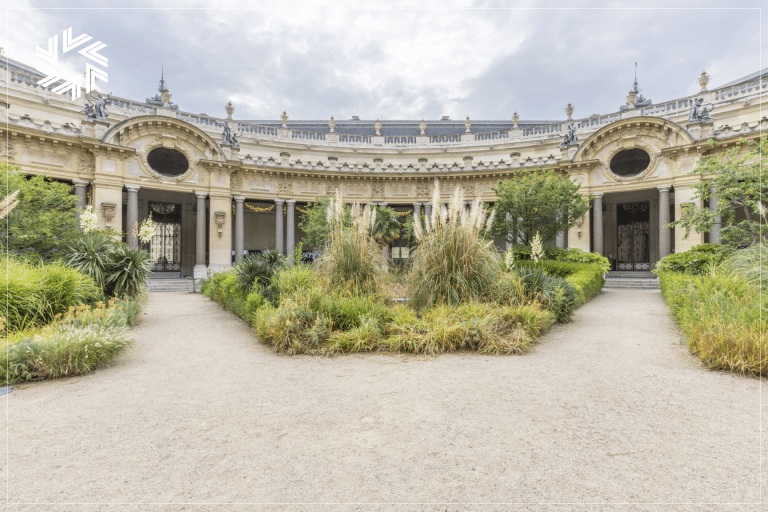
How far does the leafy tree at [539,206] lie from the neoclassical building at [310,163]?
17.9 ft

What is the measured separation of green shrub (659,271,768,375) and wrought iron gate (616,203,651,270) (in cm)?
2009

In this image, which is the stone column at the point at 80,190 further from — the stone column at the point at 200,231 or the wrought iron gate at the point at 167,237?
the stone column at the point at 200,231

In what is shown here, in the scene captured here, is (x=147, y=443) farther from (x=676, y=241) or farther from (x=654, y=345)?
(x=676, y=241)

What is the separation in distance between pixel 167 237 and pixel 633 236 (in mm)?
32439

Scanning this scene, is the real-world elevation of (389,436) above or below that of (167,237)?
below

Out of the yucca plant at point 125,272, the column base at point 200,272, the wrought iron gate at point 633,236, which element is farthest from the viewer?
the wrought iron gate at point 633,236

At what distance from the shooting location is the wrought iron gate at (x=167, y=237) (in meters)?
23.6

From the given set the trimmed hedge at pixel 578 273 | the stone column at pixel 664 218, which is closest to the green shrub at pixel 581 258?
the trimmed hedge at pixel 578 273

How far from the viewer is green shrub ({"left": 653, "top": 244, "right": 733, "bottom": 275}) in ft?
35.1

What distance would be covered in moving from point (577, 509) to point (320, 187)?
940 inches

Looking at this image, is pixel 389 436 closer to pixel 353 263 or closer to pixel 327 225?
pixel 353 263

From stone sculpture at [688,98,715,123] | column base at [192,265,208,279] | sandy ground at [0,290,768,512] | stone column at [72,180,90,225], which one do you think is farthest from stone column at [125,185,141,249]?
stone sculpture at [688,98,715,123]

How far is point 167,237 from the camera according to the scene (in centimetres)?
2427

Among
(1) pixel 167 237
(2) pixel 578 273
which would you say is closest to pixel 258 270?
(2) pixel 578 273
